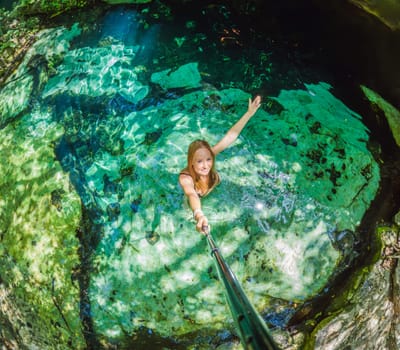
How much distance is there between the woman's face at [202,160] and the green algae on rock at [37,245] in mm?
2116

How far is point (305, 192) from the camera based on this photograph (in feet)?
14.7

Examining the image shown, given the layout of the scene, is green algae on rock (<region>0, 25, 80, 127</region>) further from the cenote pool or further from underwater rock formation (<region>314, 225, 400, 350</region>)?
underwater rock formation (<region>314, 225, 400, 350</region>)

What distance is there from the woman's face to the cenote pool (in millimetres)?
1298

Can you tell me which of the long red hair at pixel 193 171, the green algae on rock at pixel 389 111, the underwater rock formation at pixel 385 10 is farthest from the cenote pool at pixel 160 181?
the underwater rock formation at pixel 385 10

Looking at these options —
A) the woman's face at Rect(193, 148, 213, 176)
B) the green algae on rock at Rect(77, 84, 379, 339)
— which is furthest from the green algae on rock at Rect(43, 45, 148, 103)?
the woman's face at Rect(193, 148, 213, 176)

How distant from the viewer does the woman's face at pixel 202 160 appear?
3213mm

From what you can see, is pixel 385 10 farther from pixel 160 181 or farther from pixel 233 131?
pixel 160 181

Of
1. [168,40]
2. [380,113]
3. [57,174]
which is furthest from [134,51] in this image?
[380,113]

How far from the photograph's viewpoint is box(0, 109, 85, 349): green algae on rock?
395cm

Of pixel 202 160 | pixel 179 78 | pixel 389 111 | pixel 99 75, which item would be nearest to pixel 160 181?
pixel 202 160

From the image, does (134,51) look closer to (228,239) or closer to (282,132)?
(282,132)

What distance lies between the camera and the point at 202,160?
324cm

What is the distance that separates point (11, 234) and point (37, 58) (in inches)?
115

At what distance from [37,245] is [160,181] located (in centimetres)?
193
